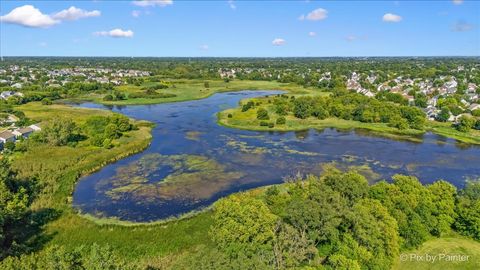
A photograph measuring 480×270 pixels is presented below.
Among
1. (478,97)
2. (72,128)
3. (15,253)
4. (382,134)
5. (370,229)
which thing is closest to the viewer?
(370,229)

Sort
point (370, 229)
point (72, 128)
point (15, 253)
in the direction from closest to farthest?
point (370, 229) → point (15, 253) → point (72, 128)

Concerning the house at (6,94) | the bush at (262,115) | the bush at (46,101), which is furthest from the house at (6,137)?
the house at (6,94)

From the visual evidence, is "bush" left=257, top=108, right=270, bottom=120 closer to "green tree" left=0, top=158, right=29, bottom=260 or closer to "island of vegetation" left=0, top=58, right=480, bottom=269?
"island of vegetation" left=0, top=58, right=480, bottom=269

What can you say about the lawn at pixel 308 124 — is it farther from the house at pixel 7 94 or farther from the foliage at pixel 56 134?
the house at pixel 7 94

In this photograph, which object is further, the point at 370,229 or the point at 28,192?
the point at 28,192

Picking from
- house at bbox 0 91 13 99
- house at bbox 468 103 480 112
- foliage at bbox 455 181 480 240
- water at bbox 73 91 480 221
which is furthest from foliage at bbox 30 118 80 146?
house at bbox 468 103 480 112

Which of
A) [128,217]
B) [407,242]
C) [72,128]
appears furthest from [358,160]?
[72,128]

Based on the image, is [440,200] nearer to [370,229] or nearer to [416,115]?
[370,229]
